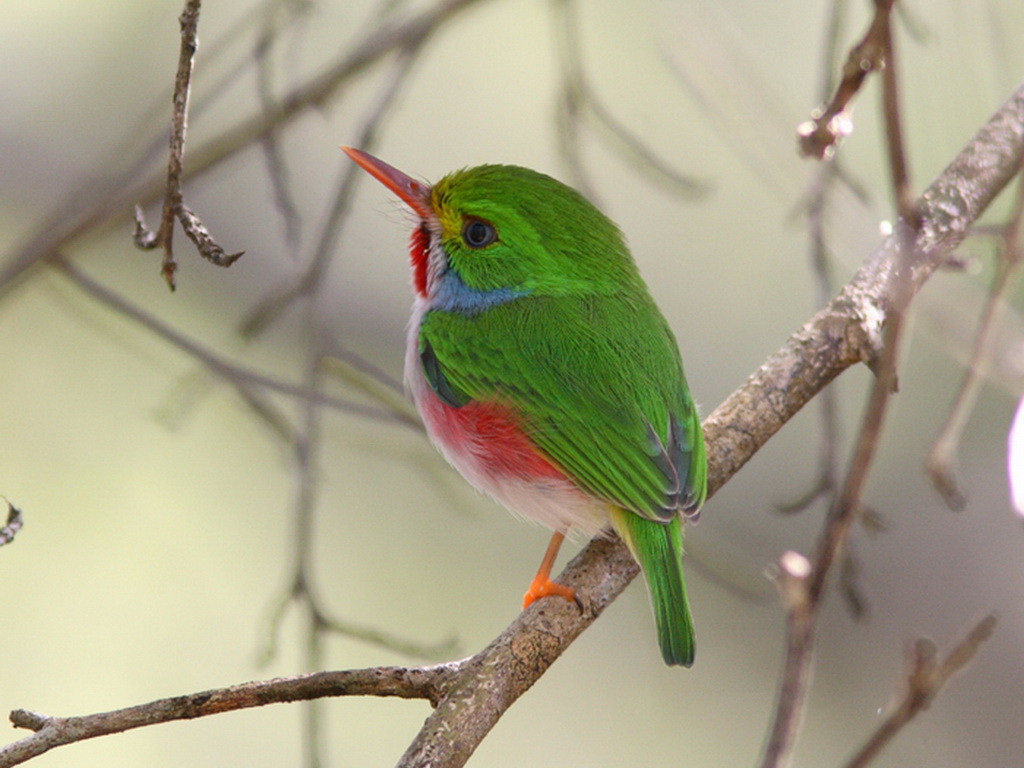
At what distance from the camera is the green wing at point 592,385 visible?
2.69 metres

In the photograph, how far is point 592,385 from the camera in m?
2.84

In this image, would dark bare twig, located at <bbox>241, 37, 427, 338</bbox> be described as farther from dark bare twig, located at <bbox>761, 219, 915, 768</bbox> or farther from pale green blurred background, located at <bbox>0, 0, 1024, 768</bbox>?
dark bare twig, located at <bbox>761, 219, 915, 768</bbox>

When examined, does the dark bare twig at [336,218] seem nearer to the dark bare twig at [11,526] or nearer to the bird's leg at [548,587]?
the bird's leg at [548,587]

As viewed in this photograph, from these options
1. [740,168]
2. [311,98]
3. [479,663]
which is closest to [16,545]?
[311,98]

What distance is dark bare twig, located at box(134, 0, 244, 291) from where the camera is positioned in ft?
6.43

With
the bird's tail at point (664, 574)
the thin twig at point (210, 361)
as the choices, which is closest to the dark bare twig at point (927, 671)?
the bird's tail at point (664, 574)

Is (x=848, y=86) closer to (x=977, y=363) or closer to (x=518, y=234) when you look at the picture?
(x=977, y=363)

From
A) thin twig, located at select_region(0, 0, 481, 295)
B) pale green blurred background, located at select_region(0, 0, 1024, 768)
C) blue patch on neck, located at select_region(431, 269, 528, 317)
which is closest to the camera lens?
thin twig, located at select_region(0, 0, 481, 295)

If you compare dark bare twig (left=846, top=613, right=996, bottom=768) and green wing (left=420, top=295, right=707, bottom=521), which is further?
green wing (left=420, top=295, right=707, bottom=521)

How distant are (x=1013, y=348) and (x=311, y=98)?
188cm

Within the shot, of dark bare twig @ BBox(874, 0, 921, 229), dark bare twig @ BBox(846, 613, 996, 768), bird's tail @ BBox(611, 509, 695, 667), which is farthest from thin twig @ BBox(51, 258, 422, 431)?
dark bare twig @ BBox(846, 613, 996, 768)

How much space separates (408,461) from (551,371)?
4.66 ft

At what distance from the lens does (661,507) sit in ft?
8.57

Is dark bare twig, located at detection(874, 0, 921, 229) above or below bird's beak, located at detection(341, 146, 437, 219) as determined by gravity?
below
